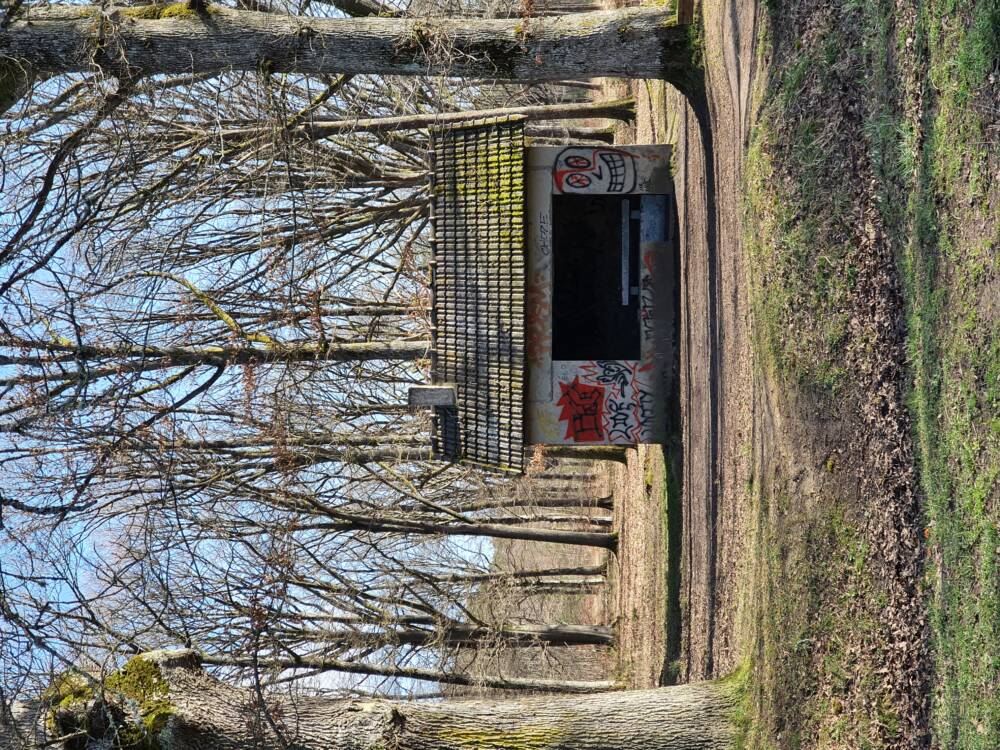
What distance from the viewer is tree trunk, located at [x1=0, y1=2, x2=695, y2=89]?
356 inches

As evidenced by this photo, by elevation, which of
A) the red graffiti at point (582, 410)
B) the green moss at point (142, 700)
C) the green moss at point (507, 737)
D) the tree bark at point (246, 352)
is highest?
the tree bark at point (246, 352)

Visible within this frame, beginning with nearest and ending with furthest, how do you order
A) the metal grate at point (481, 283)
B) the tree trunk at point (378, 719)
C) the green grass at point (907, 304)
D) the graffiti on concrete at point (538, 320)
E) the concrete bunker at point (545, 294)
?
the green grass at point (907, 304)
the tree trunk at point (378, 719)
the metal grate at point (481, 283)
the concrete bunker at point (545, 294)
the graffiti on concrete at point (538, 320)

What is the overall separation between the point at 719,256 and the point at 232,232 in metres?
10.00

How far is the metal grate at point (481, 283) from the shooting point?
1097 cm

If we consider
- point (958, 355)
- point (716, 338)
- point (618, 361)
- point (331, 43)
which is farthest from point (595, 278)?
point (958, 355)

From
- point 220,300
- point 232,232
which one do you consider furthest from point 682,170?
point 232,232

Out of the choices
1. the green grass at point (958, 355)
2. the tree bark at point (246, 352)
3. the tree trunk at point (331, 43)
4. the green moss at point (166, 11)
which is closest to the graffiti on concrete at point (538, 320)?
the tree bark at point (246, 352)

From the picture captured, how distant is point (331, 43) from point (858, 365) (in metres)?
6.36

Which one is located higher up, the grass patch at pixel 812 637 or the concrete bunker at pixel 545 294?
the concrete bunker at pixel 545 294

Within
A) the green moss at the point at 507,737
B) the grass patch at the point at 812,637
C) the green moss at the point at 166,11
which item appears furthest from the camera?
the green moss at the point at 166,11

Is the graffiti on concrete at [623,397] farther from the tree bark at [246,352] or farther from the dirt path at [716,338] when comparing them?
the tree bark at [246,352]

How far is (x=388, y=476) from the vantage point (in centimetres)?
1686

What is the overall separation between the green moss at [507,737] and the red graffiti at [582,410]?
4576mm

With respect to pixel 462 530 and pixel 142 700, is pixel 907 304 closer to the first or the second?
pixel 142 700
